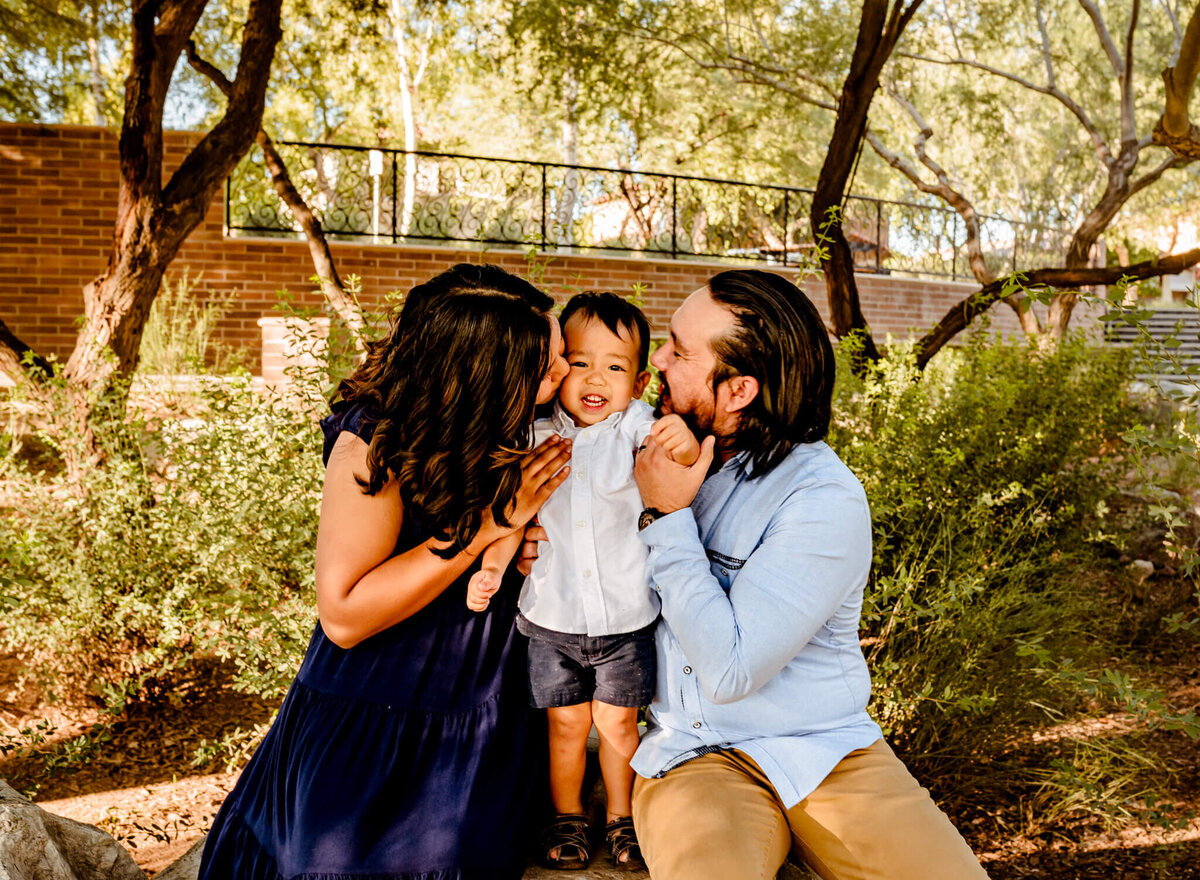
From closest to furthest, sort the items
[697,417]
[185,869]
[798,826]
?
[798,826] → [697,417] → [185,869]

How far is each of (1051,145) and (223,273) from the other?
26.6 metres

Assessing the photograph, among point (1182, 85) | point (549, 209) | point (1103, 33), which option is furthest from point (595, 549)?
point (549, 209)

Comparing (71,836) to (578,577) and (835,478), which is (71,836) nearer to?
(578,577)

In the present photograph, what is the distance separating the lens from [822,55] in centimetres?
999

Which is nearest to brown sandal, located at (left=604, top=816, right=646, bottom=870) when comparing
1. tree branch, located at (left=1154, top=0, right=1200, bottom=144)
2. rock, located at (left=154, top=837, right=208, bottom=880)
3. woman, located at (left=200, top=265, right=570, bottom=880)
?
woman, located at (left=200, top=265, right=570, bottom=880)

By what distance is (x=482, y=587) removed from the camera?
6.51 ft

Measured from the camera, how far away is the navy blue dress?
1.87 m

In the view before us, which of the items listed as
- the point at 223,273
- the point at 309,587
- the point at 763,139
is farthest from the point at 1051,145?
the point at 309,587

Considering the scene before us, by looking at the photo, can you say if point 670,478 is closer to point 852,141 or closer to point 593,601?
point 593,601

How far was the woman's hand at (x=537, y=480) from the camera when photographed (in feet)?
6.58

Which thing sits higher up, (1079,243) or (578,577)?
(1079,243)

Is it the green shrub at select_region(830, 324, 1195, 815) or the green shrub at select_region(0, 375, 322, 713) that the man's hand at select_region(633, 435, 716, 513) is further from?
the green shrub at select_region(0, 375, 322, 713)

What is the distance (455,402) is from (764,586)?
0.70m

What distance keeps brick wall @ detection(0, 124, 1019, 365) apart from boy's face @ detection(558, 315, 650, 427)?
828 cm
